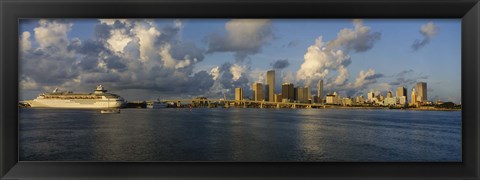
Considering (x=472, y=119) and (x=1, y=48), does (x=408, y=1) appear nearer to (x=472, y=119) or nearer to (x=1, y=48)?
(x=472, y=119)

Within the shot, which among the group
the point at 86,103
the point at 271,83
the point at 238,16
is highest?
the point at 238,16

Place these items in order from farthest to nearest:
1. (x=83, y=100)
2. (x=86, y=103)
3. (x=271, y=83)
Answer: (x=83, y=100), (x=86, y=103), (x=271, y=83)

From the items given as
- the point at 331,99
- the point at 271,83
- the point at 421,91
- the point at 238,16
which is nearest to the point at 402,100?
the point at 421,91

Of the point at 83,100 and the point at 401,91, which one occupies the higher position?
the point at 401,91

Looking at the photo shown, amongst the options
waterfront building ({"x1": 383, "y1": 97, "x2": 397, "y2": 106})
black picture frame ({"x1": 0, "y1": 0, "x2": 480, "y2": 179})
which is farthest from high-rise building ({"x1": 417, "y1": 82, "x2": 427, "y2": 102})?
black picture frame ({"x1": 0, "y1": 0, "x2": 480, "y2": 179})

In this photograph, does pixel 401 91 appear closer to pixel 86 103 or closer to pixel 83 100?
pixel 86 103

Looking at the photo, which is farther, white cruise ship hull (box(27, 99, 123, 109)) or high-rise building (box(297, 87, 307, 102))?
white cruise ship hull (box(27, 99, 123, 109))

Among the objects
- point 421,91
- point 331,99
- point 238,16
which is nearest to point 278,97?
point 331,99

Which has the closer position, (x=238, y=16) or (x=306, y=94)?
(x=238, y=16)

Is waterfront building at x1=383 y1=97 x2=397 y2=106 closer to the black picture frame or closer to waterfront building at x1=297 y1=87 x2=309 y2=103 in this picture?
waterfront building at x1=297 y1=87 x2=309 y2=103

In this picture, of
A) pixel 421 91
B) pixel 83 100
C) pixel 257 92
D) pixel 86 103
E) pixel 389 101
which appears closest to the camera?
pixel 257 92
